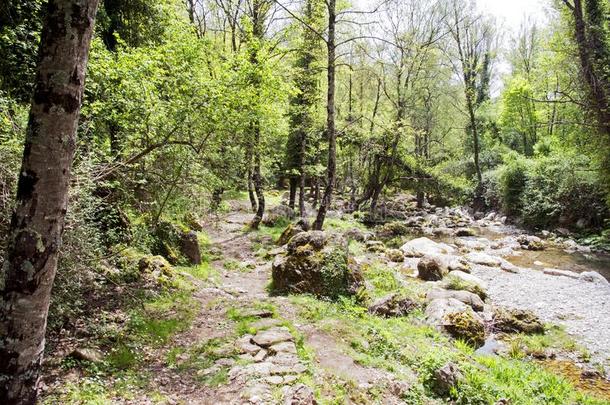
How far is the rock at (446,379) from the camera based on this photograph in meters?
5.33

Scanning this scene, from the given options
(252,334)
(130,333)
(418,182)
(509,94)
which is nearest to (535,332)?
(252,334)

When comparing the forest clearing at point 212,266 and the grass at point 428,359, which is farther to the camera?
the grass at point 428,359

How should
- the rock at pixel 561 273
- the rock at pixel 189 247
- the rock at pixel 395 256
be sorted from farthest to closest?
the rock at pixel 395 256 < the rock at pixel 561 273 < the rock at pixel 189 247

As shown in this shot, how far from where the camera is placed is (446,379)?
536 cm

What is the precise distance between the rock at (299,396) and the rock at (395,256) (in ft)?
33.1

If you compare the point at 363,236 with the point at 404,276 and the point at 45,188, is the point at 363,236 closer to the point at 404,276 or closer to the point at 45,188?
the point at 404,276

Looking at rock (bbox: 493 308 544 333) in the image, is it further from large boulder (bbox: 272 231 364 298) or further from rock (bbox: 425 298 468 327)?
large boulder (bbox: 272 231 364 298)

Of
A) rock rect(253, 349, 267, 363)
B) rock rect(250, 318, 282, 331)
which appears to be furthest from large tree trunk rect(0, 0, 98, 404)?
rock rect(250, 318, 282, 331)

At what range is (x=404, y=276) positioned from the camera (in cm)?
1194

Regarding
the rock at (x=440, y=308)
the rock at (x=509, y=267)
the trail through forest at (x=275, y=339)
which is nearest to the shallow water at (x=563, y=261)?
the rock at (x=509, y=267)

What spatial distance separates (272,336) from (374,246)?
10.2 m

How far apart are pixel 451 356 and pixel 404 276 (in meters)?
5.85

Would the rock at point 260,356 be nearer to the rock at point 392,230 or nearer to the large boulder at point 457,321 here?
the large boulder at point 457,321

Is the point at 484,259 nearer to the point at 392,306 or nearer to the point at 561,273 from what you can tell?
the point at 561,273
